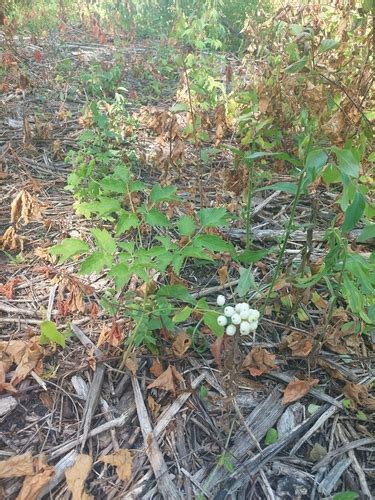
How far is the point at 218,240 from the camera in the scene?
1541mm

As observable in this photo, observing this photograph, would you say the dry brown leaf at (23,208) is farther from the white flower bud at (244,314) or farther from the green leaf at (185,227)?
the white flower bud at (244,314)

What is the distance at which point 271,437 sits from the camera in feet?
4.76

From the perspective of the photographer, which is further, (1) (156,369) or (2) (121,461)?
(1) (156,369)

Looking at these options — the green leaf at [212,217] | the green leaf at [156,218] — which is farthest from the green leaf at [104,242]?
the green leaf at [212,217]

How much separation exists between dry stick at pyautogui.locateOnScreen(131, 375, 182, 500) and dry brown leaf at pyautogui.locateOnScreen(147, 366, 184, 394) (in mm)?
63

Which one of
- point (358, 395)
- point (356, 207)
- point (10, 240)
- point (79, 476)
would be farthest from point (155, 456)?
point (10, 240)

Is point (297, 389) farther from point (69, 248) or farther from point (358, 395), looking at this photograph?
point (69, 248)

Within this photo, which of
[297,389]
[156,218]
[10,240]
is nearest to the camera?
[297,389]

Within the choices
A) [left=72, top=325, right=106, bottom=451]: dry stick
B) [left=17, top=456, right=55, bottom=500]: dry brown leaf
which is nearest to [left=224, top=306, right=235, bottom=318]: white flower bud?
[left=72, top=325, right=106, bottom=451]: dry stick

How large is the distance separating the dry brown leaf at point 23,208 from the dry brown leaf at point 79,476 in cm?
121

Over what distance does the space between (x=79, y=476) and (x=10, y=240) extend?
118cm

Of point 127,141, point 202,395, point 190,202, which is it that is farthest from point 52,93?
point 202,395

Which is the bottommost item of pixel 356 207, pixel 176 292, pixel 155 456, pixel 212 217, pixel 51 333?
pixel 155 456

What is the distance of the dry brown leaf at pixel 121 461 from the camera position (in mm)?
1331
